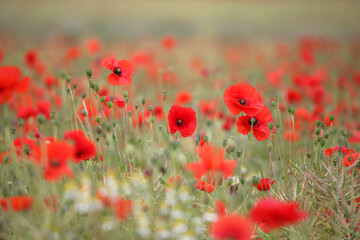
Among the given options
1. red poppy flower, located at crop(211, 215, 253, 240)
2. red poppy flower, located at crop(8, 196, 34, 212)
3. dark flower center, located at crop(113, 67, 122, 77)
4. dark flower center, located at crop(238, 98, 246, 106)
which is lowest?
red poppy flower, located at crop(8, 196, 34, 212)

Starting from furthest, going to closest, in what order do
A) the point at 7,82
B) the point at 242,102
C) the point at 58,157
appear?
1. the point at 242,102
2. the point at 7,82
3. the point at 58,157

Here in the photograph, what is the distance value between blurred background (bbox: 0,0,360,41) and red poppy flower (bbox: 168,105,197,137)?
7.62 meters

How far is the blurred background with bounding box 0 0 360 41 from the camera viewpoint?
10023 mm

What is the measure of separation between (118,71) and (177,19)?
37.1 ft

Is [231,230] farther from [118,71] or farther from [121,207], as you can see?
[118,71]

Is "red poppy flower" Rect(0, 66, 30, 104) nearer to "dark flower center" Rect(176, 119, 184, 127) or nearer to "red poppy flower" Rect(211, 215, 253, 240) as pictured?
"dark flower center" Rect(176, 119, 184, 127)

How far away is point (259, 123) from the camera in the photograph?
162cm

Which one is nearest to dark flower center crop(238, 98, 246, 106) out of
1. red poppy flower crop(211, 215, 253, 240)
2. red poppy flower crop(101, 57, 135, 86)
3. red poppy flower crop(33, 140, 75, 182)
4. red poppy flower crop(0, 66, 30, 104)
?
red poppy flower crop(101, 57, 135, 86)

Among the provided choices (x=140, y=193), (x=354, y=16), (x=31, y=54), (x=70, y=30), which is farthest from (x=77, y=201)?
(x=354, y=16)

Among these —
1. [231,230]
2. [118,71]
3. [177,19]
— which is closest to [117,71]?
[118,71]

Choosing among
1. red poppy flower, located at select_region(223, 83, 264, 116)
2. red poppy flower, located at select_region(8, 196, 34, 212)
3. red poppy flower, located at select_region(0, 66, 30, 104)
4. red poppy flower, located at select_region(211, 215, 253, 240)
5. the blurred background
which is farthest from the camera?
the blurred background

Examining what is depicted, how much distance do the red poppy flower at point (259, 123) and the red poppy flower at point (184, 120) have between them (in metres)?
0.23

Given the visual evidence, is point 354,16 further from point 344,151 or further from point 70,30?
point 344,151

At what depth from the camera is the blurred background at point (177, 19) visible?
32.9 feet
